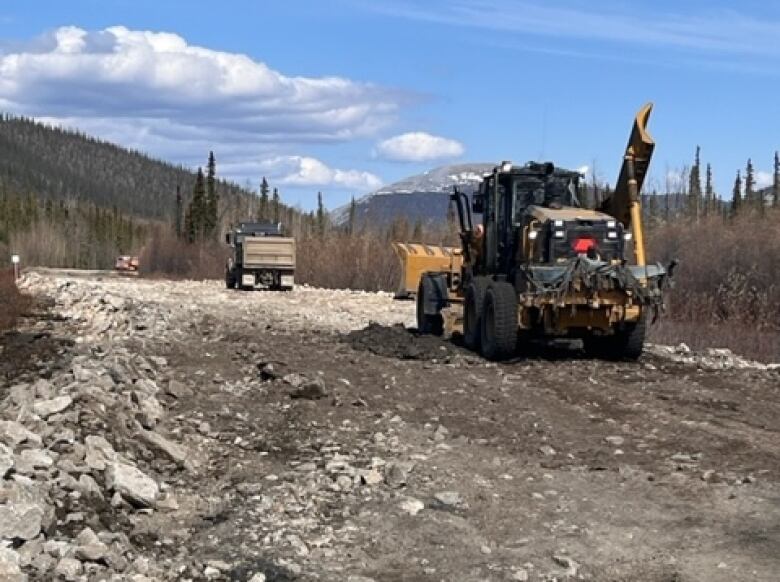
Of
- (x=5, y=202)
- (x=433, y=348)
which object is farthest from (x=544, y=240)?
(x=5, y=202)

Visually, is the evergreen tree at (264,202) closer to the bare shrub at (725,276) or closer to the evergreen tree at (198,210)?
the evergreen tree at (198,210)

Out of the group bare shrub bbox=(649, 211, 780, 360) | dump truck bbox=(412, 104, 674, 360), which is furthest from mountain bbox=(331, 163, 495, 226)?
bare shrub bbox=(649, 211, 780, 360)

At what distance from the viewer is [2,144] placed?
19112 centimetres

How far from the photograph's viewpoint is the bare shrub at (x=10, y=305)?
2444cm

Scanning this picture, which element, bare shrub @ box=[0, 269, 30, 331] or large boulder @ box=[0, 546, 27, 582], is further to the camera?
bare shrub @ box=[0, 269, 30, 331]

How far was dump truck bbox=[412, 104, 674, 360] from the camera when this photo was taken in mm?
14078

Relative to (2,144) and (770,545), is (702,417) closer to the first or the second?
(770,545)

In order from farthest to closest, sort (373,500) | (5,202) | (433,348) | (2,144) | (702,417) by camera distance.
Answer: (2,144), (5,202), (433,348), (702,417), (373,500)

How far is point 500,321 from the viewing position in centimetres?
1435

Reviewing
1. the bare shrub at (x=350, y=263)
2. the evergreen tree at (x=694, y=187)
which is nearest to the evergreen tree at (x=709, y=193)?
the evergreen tree at (x=694, y=187)

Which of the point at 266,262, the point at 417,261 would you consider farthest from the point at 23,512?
the point at 266,262

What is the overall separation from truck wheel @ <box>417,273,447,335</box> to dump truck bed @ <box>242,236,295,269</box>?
18006mm

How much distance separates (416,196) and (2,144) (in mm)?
135089

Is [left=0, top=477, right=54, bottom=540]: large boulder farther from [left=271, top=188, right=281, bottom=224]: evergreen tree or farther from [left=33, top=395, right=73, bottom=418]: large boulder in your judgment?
[left=271, top=188, right=281, bottom=224]: evergreen tree
